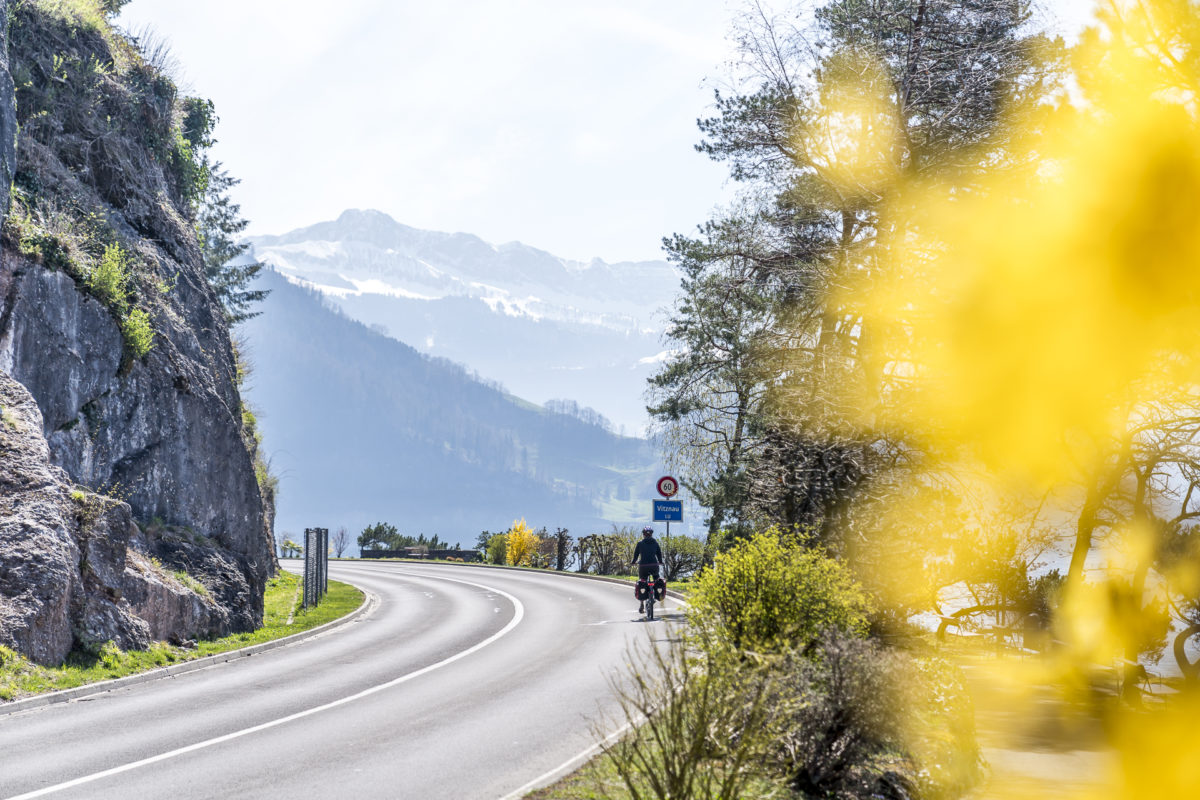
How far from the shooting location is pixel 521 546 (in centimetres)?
5012

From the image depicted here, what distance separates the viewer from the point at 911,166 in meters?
16.2

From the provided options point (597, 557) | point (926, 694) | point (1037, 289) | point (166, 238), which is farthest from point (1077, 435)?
point (597, 557)

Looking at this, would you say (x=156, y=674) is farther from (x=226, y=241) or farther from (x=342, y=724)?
(x=226, y=241)

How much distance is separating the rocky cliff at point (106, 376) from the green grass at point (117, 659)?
0.93 ft

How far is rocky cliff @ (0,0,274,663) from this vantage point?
1495 cm

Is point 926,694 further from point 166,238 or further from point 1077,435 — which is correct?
point 166,238

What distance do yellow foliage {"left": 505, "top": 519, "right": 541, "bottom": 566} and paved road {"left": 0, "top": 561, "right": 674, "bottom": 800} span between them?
93.7ft

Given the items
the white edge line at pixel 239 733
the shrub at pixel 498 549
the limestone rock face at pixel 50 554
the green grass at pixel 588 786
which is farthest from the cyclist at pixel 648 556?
the shrub at pixel 498 549

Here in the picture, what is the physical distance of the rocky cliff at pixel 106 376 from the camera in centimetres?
1495

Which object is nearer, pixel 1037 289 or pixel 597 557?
pixel 1037 289

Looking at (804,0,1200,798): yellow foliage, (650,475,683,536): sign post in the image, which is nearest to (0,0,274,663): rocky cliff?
(650,475,683,536): sign post

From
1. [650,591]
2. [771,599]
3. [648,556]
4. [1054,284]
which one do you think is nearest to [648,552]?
[648,556]

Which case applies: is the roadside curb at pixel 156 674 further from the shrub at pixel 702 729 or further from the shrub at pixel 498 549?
the shrub at pixel 498 549

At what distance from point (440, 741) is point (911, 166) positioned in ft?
39.7
